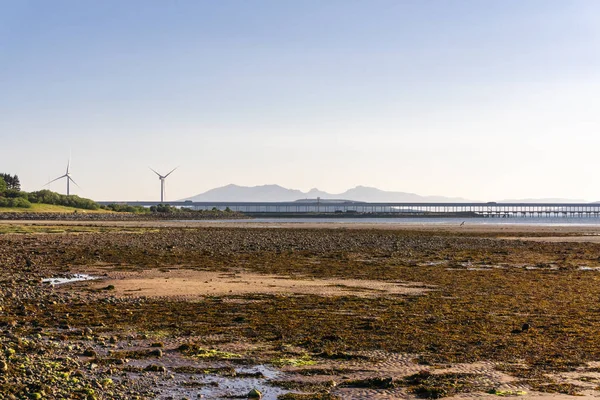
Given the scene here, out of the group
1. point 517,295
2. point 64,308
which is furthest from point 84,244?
point 517,295

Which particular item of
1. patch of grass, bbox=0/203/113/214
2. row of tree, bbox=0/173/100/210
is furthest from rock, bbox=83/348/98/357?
row of tree, bbox=0/173/100/210

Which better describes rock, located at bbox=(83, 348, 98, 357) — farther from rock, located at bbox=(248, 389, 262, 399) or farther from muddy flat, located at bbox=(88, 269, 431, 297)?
muddy flat, located at bbox=(88, 269, 431, 297)

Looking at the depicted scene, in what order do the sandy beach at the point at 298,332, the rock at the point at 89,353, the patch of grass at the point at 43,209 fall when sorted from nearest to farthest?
the sandy beach at the point at 298,332 < the rock at the point at 89,353 < the patch of grass at the point at 43,209

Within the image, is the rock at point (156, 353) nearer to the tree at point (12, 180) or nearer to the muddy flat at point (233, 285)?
the muddy flat at point (233, 285)

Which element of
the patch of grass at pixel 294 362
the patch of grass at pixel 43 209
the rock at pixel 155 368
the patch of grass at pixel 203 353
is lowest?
the patch of grass at pixel 294 362

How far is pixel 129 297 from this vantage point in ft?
64.5

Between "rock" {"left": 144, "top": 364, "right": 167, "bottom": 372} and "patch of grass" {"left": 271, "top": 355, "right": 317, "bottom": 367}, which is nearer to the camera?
"rock" {"left": 144, "top": 364, "right": 167, "bottom": 372}

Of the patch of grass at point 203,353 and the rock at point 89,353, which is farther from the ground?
A: the rock at point 89,353

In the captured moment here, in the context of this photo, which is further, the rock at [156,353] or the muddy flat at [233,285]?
the muddy flat at [233,285]

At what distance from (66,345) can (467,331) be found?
27.1 feet

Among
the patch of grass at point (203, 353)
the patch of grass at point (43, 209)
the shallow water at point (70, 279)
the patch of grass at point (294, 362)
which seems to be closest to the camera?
the patch of grass at point (294, 362)

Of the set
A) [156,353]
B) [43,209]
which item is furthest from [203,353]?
[43,209]

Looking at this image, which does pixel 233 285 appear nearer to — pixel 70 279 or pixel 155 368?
pixel 70 279

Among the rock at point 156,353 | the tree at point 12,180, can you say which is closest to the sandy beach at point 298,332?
the rock at point 156,353
